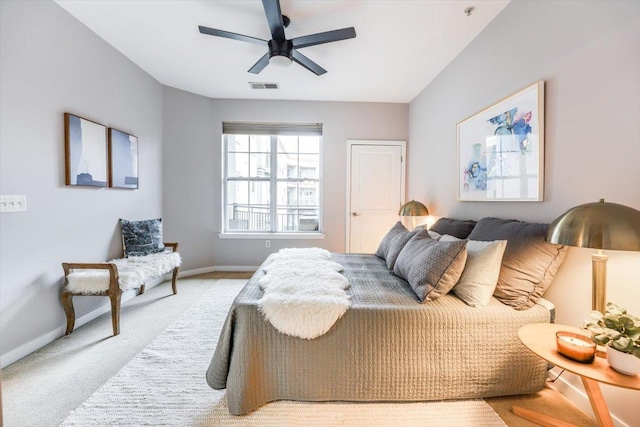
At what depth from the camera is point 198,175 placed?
3.97m

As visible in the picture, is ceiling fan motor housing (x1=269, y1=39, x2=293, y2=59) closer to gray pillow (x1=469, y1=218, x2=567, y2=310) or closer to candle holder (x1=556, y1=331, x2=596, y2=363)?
gray pillow (x1=469, y1=218, x2=567, y2=310)

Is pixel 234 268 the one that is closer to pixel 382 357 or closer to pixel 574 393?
pixel 382 357

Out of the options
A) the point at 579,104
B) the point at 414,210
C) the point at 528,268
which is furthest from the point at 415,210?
the point at 579,104

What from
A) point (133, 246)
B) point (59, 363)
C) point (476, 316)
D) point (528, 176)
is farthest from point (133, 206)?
point (528, 176)

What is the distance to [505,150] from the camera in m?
2.06

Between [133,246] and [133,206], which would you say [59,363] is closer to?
[133,246]

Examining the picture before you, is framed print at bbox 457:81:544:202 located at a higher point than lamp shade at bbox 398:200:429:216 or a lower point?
higher

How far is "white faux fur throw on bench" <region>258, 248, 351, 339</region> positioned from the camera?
1.42 meters

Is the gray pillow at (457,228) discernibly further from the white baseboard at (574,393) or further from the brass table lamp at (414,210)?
the white baseboard at (574,393)

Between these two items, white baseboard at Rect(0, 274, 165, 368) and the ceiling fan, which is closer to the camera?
white baseboard at Rect(0, 274, 165, 368)

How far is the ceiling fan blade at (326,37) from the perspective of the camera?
6.78 ft

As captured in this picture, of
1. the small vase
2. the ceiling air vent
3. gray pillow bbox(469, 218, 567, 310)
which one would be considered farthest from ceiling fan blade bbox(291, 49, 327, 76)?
the small vase

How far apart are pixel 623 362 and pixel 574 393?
0.72 metres

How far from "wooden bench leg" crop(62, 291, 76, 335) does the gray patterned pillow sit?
0.73 metres
